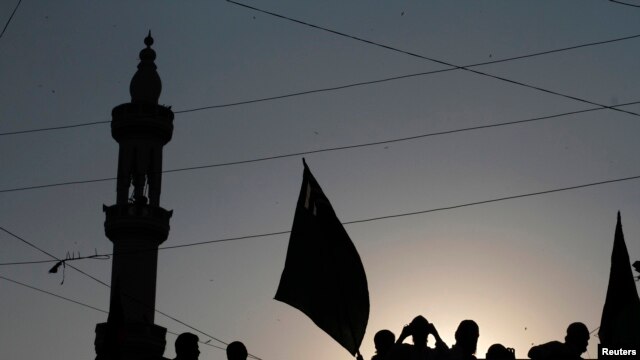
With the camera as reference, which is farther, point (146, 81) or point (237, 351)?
point (146, 81)

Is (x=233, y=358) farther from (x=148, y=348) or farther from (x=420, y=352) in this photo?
(x=148, y=348)

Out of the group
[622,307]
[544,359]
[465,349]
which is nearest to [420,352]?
[465,349]

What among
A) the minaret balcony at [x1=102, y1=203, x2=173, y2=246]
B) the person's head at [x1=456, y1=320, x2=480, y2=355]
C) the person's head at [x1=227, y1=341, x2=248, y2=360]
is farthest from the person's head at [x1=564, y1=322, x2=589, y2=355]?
the minaret balcony at [x1=102, y1=203, x2=173, y2=246]

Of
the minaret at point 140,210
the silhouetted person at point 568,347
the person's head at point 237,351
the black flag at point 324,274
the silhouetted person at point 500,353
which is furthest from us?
the minaret at point 140,210

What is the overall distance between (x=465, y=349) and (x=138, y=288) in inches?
1233

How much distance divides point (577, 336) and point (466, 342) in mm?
951

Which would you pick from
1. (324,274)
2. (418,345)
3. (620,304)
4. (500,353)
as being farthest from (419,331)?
(620,304)

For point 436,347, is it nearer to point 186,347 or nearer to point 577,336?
point 577,336

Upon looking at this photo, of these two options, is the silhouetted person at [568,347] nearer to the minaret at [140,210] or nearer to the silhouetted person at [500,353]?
the silhouetted person at [500,353]

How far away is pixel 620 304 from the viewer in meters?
11.0

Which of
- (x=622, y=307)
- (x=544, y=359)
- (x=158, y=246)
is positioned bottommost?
(x=544, y=359)

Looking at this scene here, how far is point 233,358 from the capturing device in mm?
9352

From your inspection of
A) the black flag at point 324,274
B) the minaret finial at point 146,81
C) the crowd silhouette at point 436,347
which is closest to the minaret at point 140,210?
the minaret finial at point 146,81

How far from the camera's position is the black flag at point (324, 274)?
36.3ft
